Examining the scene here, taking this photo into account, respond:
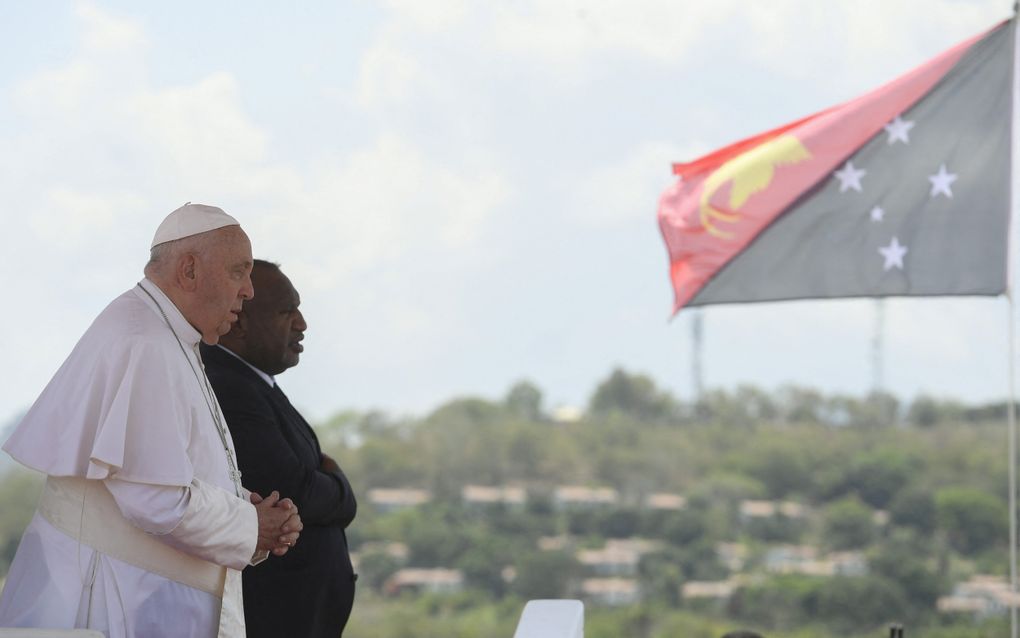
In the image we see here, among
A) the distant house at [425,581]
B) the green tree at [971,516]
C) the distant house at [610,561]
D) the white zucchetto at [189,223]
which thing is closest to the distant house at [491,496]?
the distant house at [425,581]

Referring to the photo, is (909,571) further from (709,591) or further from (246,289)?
(246,289)

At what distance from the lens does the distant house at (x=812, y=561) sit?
2566cm

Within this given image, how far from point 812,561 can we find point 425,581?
23.6 feet

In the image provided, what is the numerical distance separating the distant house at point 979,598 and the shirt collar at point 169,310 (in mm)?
24445

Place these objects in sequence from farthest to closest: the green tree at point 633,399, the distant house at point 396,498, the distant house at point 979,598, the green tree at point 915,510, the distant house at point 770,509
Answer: the green tree at point 633,399, the green tree at point 915,510, the distant house at point 770,509, the distant house at point 396,498, the distant house at point 979,598

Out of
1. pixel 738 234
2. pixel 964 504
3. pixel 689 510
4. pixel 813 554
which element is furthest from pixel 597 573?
pixel 738 234

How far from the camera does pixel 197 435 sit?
2.12m

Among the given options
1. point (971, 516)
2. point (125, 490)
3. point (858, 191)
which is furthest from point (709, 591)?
point (125, 490)

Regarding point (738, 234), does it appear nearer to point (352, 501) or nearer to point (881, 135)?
point (881, 135)

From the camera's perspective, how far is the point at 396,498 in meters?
25.5

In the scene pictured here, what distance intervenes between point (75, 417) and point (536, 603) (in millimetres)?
779

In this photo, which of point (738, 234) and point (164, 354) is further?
point (738, 234)

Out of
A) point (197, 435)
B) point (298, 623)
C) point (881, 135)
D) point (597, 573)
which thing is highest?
point (881, 135)

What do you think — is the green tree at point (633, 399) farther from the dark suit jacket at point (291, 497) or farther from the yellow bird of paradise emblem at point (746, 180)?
the dark suit jacket at point (291, 497)
